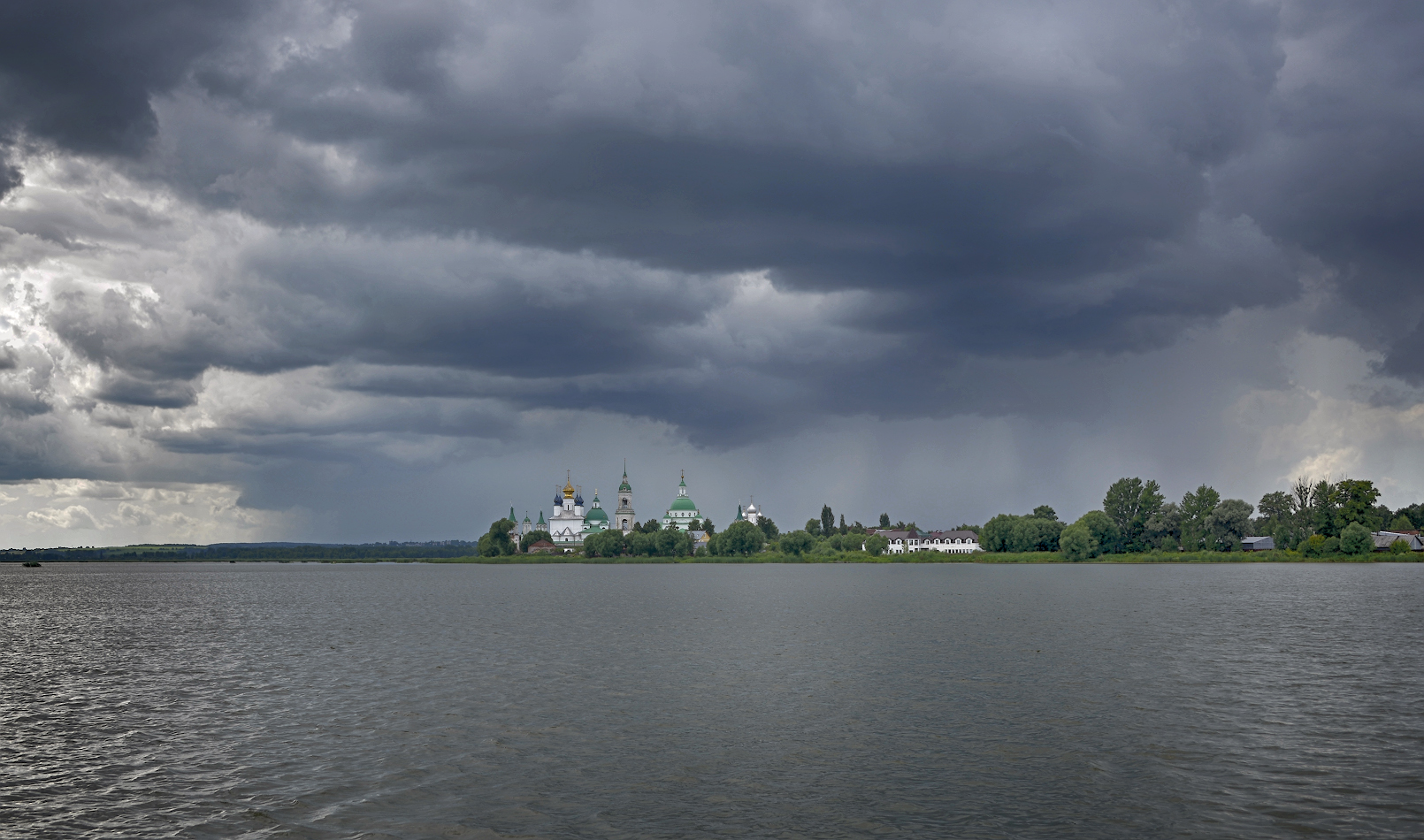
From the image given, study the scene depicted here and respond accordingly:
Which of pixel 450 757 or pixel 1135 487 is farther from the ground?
pixel 1135 487

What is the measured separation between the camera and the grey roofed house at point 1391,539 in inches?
7159

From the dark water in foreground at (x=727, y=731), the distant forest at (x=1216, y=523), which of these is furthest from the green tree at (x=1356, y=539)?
the dark water in foreground at (x=727, y=731)

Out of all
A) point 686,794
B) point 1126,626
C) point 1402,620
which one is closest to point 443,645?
point 686,794

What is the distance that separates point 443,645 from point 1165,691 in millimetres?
33874

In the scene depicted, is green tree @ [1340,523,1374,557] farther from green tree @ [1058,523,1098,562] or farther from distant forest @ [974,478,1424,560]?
green tree @ [1058,523,1098,562]

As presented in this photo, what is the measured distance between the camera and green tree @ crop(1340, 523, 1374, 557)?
530 ft

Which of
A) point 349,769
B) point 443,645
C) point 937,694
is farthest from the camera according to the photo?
point 443,645

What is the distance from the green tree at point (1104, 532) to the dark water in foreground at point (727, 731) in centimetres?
14089

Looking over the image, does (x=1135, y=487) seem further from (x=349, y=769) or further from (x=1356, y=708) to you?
(x=349, y=769)

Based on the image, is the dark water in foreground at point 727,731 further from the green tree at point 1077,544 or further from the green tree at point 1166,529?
the green tree at point 1166,529

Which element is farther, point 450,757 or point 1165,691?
point 1165,691

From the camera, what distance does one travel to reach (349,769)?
22234 mm

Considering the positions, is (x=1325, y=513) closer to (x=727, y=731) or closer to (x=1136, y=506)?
(x=1136, y=506)

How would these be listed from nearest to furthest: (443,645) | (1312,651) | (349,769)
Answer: (349,769)
(1312,651)
(443,645)
